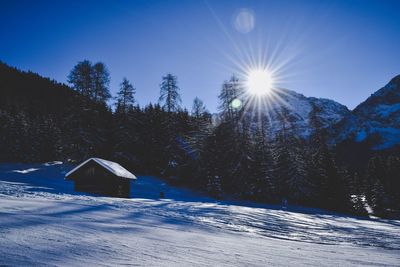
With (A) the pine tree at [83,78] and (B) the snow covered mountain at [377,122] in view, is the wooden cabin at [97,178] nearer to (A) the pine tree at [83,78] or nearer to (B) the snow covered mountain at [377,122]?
(A) the pine tree at [83,78]

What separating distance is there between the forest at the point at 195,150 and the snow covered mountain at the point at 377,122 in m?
66.5

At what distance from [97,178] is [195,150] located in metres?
19.3

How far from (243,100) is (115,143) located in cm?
2451

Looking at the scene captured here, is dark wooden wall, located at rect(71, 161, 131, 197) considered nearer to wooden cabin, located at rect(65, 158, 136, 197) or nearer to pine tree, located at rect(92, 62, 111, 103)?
wooden cabin, located at rect(65, 158, 136, 197)

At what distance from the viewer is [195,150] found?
4328 centimetres

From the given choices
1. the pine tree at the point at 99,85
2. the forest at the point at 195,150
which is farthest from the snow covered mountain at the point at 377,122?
the pine tree at the point at 99,85

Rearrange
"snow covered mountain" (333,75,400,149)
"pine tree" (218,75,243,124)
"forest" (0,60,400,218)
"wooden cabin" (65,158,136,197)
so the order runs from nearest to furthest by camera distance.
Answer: "wooden cabin" (65,158,136,197)
"forest" (0,60,400,218)
"pine tree" (218,75,243,124)
"snow covered mountain" (333,75,400,149)

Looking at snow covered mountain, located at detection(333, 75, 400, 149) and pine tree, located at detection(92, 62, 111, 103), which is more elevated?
A: snow covered mountain, located at detection(333, 75, 400, 149)

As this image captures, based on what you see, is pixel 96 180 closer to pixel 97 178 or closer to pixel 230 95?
pixel 97 178

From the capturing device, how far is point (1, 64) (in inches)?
3351

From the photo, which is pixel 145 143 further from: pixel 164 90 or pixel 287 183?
pixel 287 183

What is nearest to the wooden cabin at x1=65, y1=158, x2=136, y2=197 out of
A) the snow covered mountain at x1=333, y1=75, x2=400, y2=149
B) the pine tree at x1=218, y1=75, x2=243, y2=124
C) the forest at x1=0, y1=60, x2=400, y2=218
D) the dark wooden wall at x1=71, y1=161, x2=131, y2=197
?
the dark wooden wall at x1=71, y1=161, x2=131, y2=197

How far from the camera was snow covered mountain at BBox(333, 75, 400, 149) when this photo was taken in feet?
381

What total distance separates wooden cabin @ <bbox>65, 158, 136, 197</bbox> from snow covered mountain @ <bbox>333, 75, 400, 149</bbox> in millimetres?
114140
